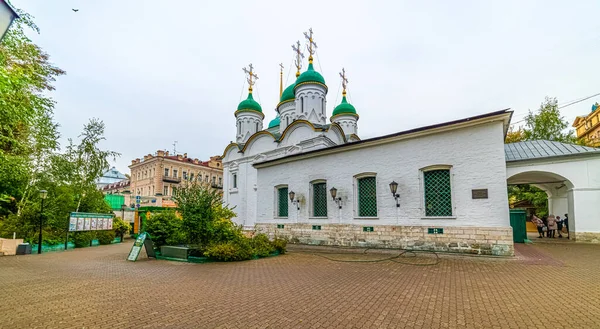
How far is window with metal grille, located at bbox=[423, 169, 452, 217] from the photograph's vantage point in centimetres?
1149

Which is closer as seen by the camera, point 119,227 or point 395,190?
point 395,190

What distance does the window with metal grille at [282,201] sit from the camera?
56.4 feet

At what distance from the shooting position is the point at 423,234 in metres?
Result: 11.7

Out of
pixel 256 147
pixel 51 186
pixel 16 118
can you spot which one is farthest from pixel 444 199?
pixel 51 186

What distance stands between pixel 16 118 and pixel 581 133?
68.3m

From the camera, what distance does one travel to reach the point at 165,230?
39.7 ft

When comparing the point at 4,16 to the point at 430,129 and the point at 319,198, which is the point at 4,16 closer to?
the point at 430,129

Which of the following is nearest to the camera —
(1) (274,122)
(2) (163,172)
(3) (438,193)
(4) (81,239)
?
(3) (438,193)

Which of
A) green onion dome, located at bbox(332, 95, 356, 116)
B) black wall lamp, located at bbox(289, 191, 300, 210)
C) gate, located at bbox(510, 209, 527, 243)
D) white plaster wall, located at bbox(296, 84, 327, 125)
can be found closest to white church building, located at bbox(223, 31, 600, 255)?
black wall lamp, located at bbox(289, 191, 300, 210)

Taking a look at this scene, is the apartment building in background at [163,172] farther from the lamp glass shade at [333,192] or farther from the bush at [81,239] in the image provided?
the lamp glass shade at [333,192]

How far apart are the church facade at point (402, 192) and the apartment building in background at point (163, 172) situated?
31.3m

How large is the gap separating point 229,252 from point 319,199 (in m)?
6.38

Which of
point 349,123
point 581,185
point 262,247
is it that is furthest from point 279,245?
point 349,123

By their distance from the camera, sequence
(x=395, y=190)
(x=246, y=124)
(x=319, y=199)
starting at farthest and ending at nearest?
(x=246, y=124), (x=319, y=199), (x=395, y=190)
